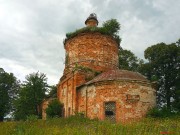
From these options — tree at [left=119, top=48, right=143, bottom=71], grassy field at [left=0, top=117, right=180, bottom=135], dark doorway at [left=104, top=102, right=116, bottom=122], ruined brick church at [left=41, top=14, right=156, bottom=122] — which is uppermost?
tree at [left=119, top=48, right=143, bottom=71]

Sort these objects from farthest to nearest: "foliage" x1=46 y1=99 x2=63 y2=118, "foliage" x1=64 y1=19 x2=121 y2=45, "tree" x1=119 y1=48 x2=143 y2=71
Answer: "tree" x1=119 y1=48 x2=143 y2=71, "foliage" x1=64 y1=19 x2=121 y2=45, "foliage" x1=46 y1=99 x2=63 y2=118

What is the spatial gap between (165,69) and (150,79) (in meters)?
3.23

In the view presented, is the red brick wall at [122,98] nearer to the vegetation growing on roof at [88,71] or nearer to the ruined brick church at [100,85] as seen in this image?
the ruined brick church at [100,85]

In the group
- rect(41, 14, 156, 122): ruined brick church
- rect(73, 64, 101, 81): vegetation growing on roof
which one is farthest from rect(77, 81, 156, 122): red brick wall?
rect(73, 64, 101, 81): vegetation growing on roof

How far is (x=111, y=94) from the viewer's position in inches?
869

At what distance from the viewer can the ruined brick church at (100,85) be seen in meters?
21.8

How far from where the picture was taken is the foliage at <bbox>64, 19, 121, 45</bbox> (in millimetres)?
29366

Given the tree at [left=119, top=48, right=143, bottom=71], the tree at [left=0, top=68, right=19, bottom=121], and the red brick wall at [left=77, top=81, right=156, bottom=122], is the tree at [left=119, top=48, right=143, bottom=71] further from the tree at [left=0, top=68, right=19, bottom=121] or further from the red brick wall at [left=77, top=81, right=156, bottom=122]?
the tree at [left=0, top=68, right=19, bottom=121]

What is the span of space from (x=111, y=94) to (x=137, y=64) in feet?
60.0

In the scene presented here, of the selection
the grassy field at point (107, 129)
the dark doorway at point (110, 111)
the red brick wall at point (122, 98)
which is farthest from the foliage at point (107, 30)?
the grassy field at point (107, 129)

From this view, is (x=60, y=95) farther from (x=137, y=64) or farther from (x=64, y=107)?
(x=137, y=64)

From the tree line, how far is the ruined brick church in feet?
10.8

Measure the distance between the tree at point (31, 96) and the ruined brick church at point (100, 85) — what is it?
368 centimetres

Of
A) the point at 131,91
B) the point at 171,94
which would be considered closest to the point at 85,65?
the point at 131,91
